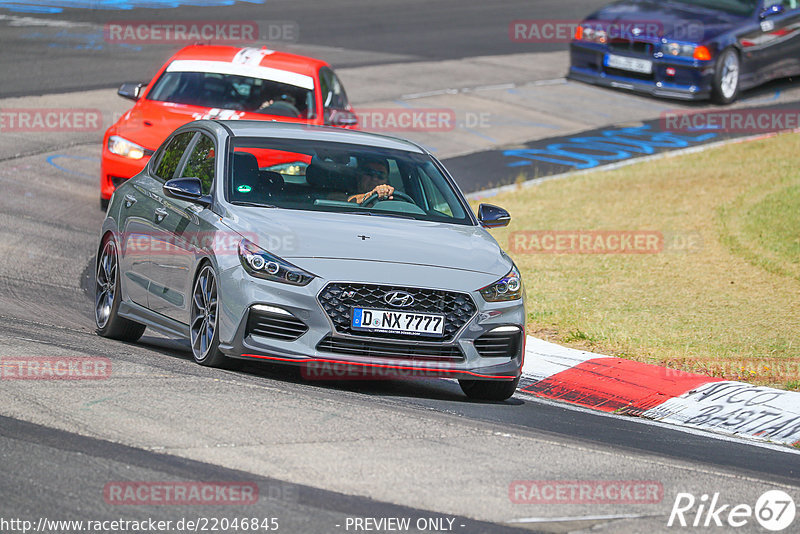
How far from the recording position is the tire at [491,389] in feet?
28.0

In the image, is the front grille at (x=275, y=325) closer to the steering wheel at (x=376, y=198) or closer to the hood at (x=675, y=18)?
the steering wheel at (x=376, y=198)

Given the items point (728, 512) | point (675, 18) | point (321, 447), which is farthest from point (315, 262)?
point (675, 18)

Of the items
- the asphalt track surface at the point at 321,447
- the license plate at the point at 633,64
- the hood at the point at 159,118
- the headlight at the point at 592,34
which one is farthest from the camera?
the headlight at the point at 592,34

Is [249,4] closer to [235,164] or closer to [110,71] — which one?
[110,71]

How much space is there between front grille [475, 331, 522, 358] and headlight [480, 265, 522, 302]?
0.71 feet

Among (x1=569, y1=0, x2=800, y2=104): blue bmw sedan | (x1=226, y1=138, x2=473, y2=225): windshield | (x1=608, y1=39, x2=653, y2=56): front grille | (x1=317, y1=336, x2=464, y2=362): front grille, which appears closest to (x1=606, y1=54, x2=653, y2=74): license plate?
(x1=569, y1=0, x2=800, y2=104): blue bmw sedan

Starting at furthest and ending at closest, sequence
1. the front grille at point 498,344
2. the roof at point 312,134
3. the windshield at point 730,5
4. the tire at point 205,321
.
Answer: the windshield at point 730,5 → the roof at point 312,134 → the front grille at point 498,344 → the tire at point 205,321

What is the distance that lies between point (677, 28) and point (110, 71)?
31.0 ft

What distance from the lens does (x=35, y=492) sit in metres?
5.45
